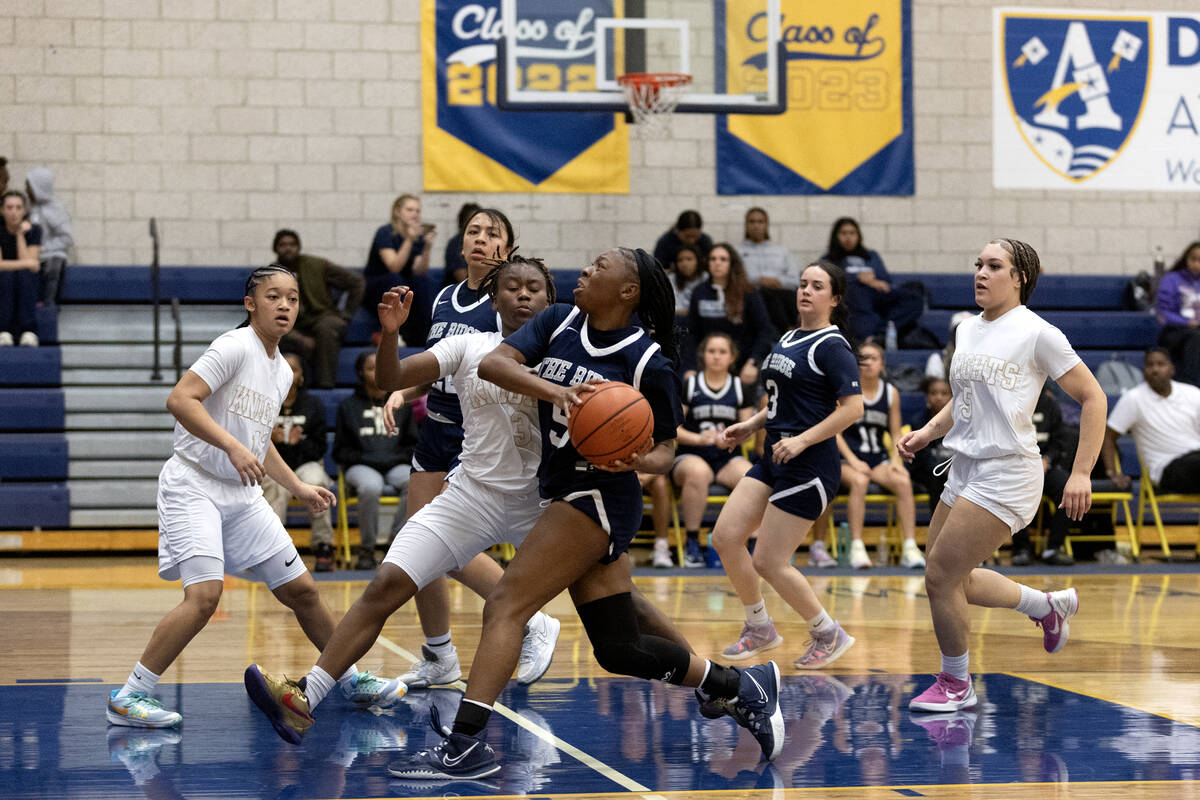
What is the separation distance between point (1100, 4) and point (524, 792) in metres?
12.9

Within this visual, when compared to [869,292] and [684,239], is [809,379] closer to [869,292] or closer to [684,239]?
[684,239]

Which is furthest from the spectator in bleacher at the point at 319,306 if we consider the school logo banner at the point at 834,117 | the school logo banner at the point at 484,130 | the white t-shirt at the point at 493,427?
the white t-shirt at the point at 493,427

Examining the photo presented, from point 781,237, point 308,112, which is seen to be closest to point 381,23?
point 308,112

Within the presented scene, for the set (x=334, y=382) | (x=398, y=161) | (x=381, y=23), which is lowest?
(x=334, y=382)

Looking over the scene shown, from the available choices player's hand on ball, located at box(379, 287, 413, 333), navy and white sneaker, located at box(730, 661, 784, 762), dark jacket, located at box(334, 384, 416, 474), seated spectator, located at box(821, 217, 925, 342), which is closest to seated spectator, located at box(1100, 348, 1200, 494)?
seated spectator, located at box(821, 217, 925, 342)

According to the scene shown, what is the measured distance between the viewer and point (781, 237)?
1408 cm

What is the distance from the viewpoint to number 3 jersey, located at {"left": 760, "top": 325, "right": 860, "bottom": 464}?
6059 millimetres

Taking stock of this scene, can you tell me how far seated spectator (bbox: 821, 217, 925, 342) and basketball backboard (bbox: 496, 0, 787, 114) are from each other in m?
2.07

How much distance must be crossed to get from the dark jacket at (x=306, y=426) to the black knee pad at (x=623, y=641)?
6416 millimetres

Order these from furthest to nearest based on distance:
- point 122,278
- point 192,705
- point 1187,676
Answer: point 122,278 → point 1187,676 → point 192,705

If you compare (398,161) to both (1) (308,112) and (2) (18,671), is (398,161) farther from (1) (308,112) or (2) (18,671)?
(2) (18,671)

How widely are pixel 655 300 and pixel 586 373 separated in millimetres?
345

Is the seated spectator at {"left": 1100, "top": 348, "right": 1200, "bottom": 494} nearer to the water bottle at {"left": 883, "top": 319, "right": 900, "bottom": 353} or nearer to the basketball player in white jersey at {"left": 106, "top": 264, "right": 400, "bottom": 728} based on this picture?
the water bottle at {"left": 883, "top": 319, "right": 900, "bottom": 353}

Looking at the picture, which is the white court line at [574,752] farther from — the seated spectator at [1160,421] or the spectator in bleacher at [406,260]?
the seated spectator at [1160,421]
